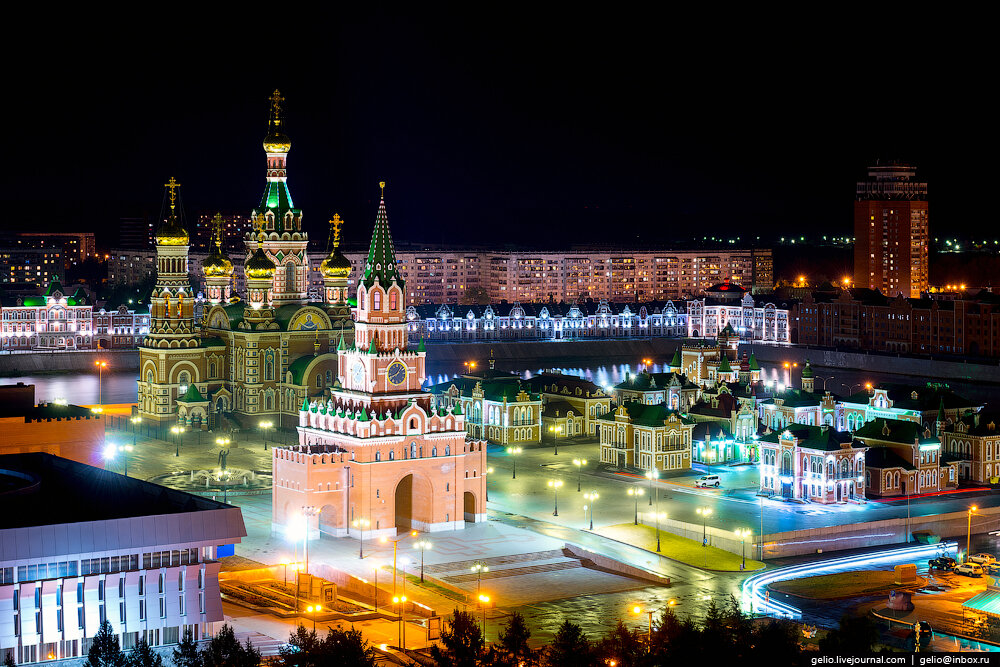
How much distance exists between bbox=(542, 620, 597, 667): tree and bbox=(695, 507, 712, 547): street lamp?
13.5m

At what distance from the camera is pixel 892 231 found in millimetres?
140375

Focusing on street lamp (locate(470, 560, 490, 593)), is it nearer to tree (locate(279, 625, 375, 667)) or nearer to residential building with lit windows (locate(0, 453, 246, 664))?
residential building with lit windows (locate(0, 453, 246, 664))

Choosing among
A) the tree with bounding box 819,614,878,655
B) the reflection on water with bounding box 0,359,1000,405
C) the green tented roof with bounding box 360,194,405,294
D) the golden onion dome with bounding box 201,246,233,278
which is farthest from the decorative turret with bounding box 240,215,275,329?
the tree with bounding box 819,614,878,655

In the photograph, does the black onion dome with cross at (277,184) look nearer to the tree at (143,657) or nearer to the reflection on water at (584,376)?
the reflection on water at (584,376)

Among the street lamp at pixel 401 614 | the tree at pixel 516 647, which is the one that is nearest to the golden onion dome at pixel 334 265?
the street lamp at pixel 401 614

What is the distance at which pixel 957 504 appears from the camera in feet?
170

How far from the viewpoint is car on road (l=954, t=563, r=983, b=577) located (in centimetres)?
4312

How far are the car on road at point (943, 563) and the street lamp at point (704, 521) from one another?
19.2 feet

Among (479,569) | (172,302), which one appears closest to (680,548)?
(479,569)

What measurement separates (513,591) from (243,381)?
29754 millimetres

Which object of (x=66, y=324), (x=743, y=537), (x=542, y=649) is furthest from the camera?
(x=66, y=324)

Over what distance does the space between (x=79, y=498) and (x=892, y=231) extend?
111229 millimetres

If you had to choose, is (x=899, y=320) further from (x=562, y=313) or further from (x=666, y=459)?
(x=666, y=459)

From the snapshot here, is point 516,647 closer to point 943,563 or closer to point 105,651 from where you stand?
point 105,651
